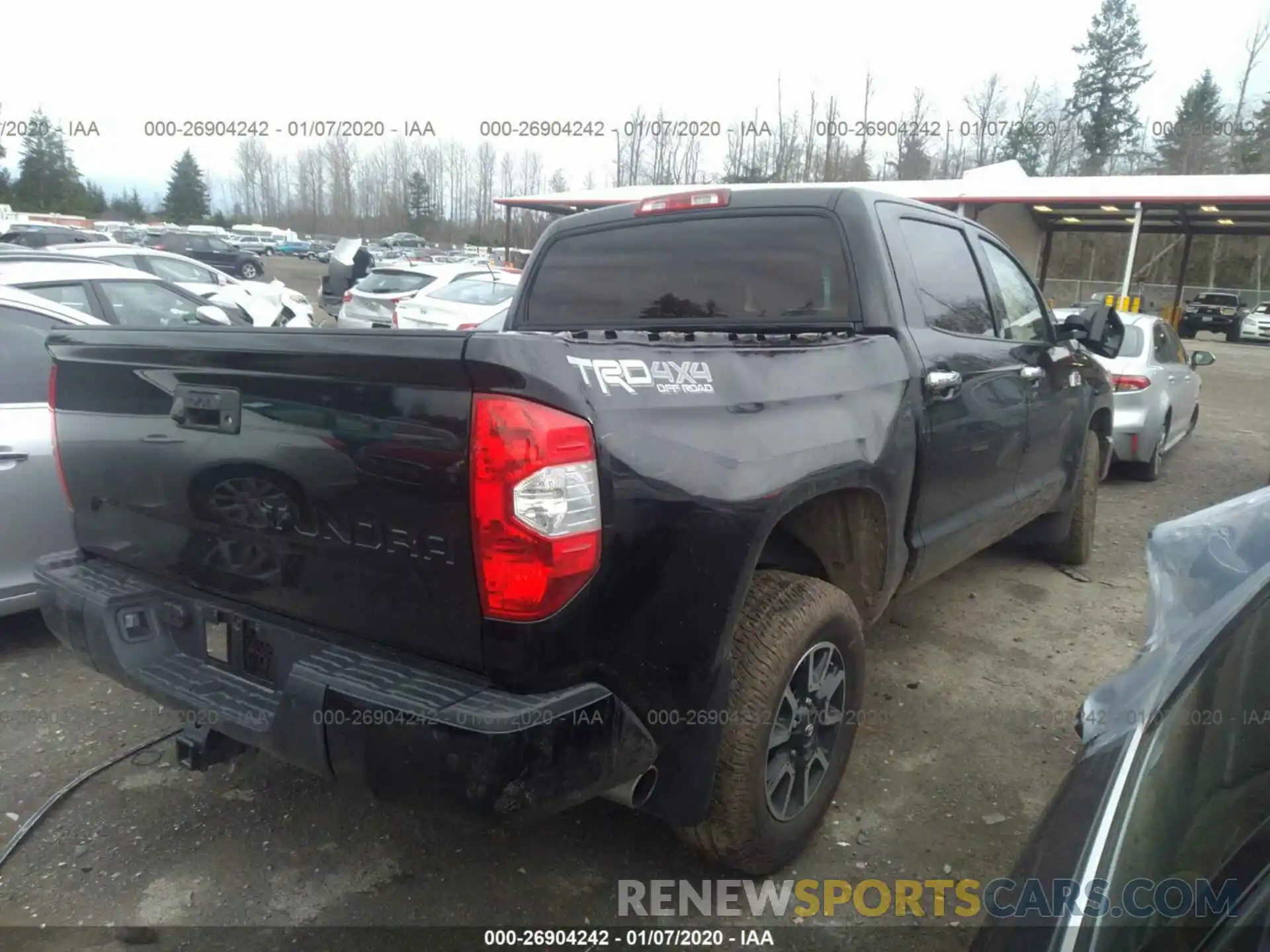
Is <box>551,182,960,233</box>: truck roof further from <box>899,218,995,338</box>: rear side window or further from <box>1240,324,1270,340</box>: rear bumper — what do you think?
<box>1240,324,1270,340</box>: rear bumper

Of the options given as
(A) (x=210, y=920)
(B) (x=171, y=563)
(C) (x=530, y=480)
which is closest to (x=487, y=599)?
(C) (x=530, y=480)

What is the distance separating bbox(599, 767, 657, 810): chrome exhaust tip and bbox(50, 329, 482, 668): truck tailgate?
558 mm

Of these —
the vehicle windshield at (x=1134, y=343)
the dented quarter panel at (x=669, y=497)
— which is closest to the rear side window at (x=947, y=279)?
the dented quarter panel at (x=669, y=497)

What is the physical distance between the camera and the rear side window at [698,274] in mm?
3404

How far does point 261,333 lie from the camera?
226 cm

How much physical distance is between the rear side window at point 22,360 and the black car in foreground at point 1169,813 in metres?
4.31

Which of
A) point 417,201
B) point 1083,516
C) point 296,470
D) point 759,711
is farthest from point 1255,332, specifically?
point 417,201

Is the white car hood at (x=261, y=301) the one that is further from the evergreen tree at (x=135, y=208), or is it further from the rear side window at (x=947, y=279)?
the evergreen tree at (x=135, y=208)

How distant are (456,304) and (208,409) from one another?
959 centimetres

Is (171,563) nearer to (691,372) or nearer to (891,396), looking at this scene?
(691,372)

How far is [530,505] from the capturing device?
6.29 feet

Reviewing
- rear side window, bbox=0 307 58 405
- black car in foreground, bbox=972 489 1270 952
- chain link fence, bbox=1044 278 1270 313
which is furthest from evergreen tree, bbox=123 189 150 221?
black car in foreground, bbox=972 489 1270 952

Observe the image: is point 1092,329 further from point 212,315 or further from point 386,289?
point 386,289

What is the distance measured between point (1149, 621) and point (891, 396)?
1.04m
